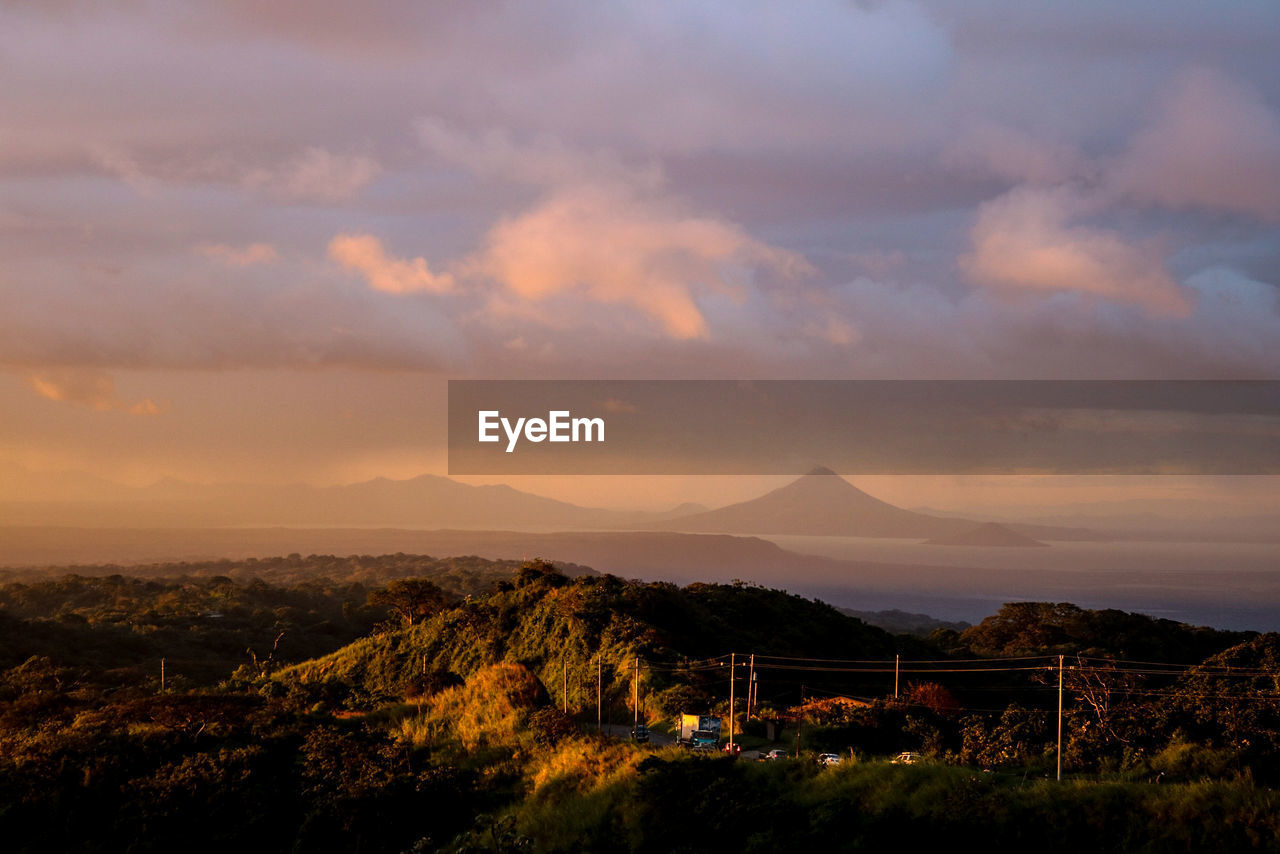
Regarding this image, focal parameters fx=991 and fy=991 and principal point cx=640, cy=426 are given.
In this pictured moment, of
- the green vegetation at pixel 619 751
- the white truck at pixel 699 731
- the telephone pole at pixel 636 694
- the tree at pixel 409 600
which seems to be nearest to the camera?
the green vegetation at pixel 619 751

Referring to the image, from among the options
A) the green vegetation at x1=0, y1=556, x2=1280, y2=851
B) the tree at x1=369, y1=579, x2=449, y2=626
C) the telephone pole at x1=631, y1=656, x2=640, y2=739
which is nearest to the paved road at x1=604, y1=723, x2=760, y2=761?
the telephone pole at x1=631, y1=656, x2=640, y2=739

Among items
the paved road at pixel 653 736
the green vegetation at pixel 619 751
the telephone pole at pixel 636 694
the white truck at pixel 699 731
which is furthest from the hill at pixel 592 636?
the white truck at pixel 699 731

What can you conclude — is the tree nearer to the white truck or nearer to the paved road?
the paved road

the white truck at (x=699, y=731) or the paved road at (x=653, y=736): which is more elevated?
the white truck at (x=699, y=731)

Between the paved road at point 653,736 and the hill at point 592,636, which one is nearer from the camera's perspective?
the paved road at point 653,736

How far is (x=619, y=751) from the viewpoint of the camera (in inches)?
1249

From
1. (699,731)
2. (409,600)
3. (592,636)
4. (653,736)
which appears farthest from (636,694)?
(409,600)

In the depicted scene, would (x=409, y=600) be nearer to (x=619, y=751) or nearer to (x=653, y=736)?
(x=653, y=736)

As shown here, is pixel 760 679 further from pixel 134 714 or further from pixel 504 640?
pixel 134 714

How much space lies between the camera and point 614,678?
47250mm

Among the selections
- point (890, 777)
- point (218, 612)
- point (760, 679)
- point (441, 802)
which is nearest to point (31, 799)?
point (441, 802)

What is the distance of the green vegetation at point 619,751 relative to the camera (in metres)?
24.7

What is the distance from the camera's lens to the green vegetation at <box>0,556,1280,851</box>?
2469cm

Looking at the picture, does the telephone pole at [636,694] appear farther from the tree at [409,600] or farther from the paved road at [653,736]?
the tree at [409,600]
